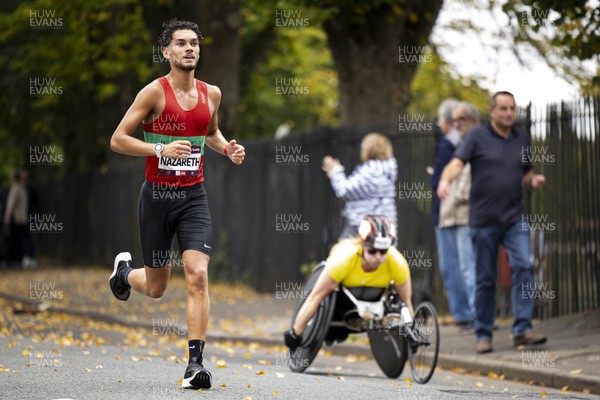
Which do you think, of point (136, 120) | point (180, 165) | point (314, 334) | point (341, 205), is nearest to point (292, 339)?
point (314, 334)

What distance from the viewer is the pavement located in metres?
10.1

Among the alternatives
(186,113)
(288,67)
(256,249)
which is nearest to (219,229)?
(256,249)

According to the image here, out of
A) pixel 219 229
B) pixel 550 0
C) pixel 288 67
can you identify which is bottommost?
pixel 219 229

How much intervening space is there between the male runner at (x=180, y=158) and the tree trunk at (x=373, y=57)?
10.3 meters

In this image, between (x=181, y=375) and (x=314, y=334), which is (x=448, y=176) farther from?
(x=181, y=375)

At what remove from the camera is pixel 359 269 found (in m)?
9.59

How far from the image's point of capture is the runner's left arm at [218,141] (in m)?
7.77

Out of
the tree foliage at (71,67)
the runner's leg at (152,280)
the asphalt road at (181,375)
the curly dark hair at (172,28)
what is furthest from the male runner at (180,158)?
the tree foliage at (71,67)

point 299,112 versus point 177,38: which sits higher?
point 299,112

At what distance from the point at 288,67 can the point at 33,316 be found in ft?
78.8

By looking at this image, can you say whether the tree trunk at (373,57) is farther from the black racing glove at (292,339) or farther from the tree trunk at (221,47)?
the black racing glove at (292,339)

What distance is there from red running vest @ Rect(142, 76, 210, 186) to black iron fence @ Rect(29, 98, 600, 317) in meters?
5.67

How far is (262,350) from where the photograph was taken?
1291 cm

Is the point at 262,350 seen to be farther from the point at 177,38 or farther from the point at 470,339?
the point at 177,38
